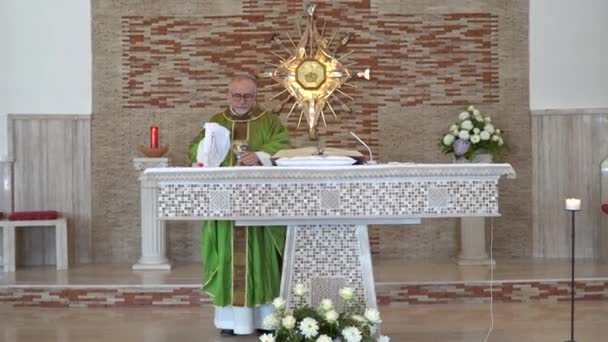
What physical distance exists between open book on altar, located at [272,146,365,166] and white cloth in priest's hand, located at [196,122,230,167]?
61 centimetres

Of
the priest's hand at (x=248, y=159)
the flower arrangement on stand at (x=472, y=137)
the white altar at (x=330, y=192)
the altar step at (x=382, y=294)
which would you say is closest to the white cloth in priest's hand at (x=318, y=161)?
the white altar at (x=330, y=192)

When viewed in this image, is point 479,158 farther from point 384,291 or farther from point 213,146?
point 213,146

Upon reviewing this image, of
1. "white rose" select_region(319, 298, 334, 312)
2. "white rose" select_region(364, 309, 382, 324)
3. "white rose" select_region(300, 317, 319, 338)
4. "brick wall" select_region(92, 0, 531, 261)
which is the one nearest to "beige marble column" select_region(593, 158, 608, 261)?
"brick wall" select_region(92, 0, 531, 261)

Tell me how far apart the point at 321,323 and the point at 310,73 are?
16.0ft

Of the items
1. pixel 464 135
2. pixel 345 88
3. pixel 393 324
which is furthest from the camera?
pixel 345 88

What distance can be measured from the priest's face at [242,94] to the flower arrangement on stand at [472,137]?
124 inches

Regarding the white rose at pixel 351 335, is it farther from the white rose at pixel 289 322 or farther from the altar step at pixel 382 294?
the altar step at pixel 382 294

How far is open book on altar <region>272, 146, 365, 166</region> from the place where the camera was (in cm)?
475

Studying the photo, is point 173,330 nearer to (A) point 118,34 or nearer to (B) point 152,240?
(B) point 152,240

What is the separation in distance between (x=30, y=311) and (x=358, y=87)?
411 centimetres

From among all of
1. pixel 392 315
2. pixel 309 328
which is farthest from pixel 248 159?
pixel 392 315

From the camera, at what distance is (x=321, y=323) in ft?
15.2

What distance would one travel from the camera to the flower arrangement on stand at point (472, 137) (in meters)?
8.52

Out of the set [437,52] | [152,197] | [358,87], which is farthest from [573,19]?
[152,197]
